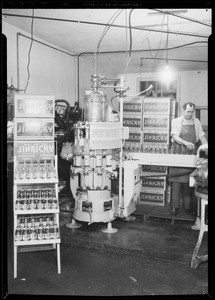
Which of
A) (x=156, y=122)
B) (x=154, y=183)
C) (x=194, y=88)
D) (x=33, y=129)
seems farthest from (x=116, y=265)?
(x=194, y=88)

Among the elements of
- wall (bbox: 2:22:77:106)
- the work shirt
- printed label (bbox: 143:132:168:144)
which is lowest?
printed label (bbox: 143:132:168:144)

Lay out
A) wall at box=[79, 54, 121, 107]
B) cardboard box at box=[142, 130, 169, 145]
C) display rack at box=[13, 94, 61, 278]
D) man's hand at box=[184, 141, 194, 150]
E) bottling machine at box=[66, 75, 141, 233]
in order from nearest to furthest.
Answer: display rack at box=[13, 94, 61, 278] → bottling machine at box=[66, 75, 141, 233] → man's hand at box=[184, 141, 194, 150] → cardboard box at box=[142, 130, 169, 145] → wall at box=[79, 54, 121, 107]

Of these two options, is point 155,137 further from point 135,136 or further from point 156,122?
point 135,136

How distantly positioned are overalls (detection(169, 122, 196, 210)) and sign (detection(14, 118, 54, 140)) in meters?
2.67

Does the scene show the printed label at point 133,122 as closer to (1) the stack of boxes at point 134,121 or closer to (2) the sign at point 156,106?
(1) the stack of boxes at point 134,121

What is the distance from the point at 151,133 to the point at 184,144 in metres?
1.44

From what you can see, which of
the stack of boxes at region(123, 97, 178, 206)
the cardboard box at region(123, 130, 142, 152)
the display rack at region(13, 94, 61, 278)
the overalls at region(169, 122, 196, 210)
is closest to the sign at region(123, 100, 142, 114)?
the stack of boxes at region(123, 97, 178, 206)

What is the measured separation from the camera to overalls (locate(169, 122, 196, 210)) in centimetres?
591

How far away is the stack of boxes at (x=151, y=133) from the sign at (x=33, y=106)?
3146 millimetres

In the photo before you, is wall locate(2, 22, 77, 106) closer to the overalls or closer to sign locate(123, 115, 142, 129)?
sign locate(123, 115, 142, 129)

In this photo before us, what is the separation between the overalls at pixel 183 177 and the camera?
5914 mm

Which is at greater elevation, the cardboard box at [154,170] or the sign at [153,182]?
the cardboard box at [154,170]

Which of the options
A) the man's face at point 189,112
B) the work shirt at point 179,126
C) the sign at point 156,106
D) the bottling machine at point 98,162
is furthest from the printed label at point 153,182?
the bottling machine at point 98,162
